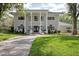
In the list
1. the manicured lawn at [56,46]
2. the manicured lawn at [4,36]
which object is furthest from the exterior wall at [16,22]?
the manicured lawn at [56,46]

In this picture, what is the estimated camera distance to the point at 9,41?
443 centimetres

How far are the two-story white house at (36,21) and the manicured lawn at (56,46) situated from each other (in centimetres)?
17

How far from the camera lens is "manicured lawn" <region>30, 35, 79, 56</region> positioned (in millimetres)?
4145

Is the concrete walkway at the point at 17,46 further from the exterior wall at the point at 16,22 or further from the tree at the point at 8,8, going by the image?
the tree at the point at 8,8

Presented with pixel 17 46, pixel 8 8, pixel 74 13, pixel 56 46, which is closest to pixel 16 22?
pixel 8 8

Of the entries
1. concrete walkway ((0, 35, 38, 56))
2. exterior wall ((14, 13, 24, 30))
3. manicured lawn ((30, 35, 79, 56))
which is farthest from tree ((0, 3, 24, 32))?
manicured lawn ((30, 35, 79, 56))

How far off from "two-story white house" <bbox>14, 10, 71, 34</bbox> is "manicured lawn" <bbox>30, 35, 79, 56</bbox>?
0.17 m

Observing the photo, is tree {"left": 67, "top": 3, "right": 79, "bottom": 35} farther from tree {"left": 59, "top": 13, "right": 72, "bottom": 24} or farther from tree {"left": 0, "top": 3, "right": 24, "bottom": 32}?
tree {"left": 0, "top": 3, "right": 24, "bottom": 32}

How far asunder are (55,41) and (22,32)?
541mm

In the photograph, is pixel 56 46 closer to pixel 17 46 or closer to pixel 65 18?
pixel 65 18

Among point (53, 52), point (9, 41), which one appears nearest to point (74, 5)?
point (53, 52)

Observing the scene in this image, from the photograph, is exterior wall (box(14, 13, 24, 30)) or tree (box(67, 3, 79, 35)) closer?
tree (box(67, 3, 79, 35))

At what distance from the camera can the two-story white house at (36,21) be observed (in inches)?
174

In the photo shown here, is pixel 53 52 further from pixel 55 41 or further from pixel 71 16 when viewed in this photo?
pixel 71 16
